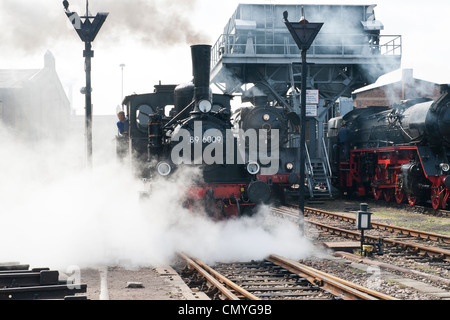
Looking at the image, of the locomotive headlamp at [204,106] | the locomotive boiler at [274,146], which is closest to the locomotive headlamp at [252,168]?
the locomotive headlamp at [204,106]

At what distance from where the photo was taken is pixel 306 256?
29.5ft

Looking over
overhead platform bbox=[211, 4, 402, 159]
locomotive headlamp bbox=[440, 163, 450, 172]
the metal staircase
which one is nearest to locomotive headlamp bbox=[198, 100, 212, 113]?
locomotive headlamp bbox=[440, 163, 450, 172]

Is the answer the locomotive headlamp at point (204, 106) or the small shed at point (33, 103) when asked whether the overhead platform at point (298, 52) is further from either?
the locomotive headlamp at point (204, 106)

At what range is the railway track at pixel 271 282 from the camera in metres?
6.25

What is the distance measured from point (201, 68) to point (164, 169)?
198 cm

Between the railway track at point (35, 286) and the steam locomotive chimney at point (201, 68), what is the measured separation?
208 inches

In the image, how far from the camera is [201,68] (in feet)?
33.5

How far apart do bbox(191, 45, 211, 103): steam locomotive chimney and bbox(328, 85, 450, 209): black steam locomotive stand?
7852mm

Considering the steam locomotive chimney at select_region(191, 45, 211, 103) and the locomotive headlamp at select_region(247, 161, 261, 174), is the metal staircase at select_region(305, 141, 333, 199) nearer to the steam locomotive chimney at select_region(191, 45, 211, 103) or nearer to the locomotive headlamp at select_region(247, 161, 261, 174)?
the locomotive headlamp at select_region(247, 161, 261, 174)

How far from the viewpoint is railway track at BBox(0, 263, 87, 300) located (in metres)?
5.19

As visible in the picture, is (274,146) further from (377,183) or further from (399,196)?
(399,196)

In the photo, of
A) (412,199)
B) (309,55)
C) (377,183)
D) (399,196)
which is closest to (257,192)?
(412,199)

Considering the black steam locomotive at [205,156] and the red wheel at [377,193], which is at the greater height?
the black steam locomotive at [205,156]
